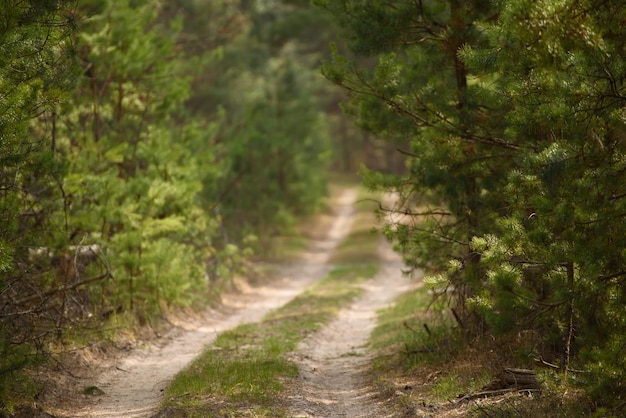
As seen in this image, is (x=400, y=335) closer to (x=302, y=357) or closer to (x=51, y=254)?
(x=302, y=357)

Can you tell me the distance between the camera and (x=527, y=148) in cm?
828

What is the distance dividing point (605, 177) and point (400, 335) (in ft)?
25.8

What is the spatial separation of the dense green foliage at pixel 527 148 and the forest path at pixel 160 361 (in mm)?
4303

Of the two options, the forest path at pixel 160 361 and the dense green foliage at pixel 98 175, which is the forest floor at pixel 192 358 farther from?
the dense green foliage at pixel 98 175

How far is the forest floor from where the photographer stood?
9.41m

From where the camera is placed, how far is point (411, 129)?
1103 cm

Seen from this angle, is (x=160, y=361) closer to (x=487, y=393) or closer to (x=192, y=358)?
(x=192, y=358)

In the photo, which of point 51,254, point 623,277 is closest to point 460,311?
point 623,277

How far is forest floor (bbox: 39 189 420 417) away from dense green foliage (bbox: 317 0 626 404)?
2196 mm

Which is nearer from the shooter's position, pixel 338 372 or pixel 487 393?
pixel 487 393

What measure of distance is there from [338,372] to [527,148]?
5125 mm

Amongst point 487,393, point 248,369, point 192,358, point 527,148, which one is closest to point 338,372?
point 248,369

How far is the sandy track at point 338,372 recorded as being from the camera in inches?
359

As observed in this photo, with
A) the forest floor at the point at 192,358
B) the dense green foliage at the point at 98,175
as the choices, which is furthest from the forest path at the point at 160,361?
the dense green foliage at the point at 98,175
